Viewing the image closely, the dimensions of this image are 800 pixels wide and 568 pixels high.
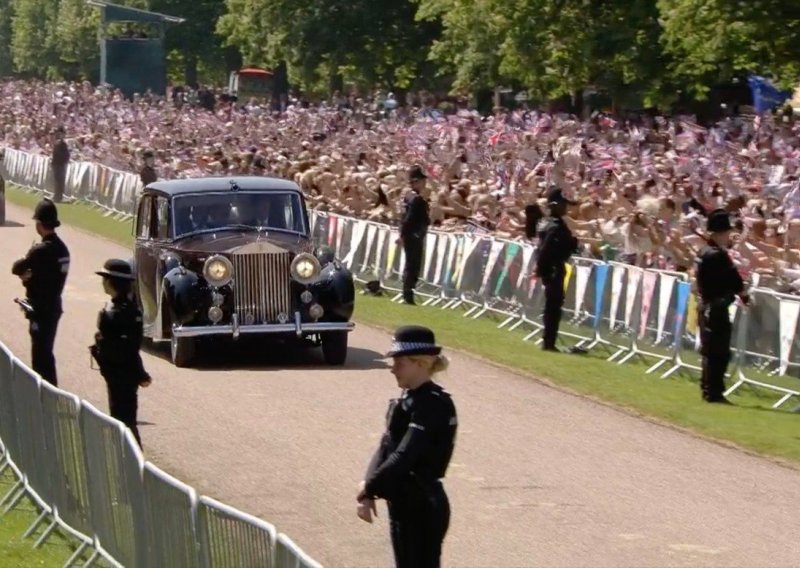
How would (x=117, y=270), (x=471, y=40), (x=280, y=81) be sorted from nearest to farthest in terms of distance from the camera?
1. (x=117, y=270)
2. (x=471, y=40)
3. (x=280, y=81)

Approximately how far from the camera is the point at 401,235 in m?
27.1

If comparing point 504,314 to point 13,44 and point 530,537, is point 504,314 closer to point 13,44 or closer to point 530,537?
point 530,537

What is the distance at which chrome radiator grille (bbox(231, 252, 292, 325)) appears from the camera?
67.7ft

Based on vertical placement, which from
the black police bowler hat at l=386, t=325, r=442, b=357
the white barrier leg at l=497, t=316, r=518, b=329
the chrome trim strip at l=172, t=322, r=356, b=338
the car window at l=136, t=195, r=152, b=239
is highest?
the black police bowler hat at l=386, t=325, r=442, b=357

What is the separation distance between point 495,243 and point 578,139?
4.74 metres

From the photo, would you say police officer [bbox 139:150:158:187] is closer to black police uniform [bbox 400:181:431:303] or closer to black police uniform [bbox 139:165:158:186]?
black police uniform [bbox 139:165:158:186]

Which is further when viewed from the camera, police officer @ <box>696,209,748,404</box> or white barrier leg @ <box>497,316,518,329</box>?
white barrier leg @ <box>497,316,518,329</box>

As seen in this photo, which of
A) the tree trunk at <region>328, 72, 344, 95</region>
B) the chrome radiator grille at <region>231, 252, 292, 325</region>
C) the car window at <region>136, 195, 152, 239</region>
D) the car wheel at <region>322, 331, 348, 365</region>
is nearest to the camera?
the chrome radiator grille at <region>231, 252, 292, 325</region>

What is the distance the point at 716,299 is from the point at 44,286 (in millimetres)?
6342

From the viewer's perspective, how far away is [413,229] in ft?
88.2

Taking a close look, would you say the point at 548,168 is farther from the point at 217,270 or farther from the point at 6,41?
the point at 6,41

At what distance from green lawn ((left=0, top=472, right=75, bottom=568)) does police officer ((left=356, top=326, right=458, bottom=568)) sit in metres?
4.01

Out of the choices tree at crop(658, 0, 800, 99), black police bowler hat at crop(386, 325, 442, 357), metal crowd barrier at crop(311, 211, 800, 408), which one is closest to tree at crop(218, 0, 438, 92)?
tree at crop(658, 0, 800, 99)

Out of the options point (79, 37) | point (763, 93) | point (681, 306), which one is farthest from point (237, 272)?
point (79, 37)
